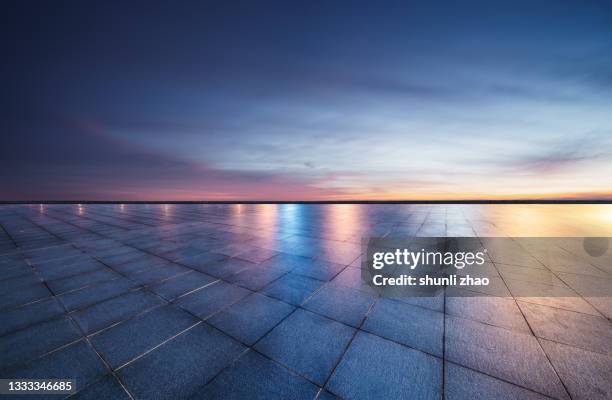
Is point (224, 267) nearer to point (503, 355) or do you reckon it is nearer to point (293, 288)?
point (293, 288)

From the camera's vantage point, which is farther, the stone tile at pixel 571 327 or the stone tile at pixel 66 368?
the stone tile at pixel 571 327

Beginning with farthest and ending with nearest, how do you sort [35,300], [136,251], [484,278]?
[136,251]
[484,278]
[35,300]

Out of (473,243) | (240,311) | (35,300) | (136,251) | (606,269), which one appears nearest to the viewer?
(240,311)

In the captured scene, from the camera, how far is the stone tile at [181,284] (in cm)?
405

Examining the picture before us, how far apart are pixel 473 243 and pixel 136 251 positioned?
9.69 m

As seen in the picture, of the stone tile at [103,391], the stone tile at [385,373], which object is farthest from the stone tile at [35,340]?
the stone tile at [385,373]

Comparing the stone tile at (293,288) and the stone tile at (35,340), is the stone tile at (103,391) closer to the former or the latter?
the stone tile at (35,340)

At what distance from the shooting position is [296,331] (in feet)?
9.92

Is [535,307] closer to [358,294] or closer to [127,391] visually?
[358,294]

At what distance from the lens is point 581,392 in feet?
6.94

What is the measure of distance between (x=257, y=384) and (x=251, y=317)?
113 centimetres

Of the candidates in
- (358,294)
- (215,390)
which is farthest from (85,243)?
(358,294)

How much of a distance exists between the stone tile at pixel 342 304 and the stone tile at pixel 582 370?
202cm

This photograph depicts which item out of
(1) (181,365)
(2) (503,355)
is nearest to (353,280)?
(2) (503,355)
